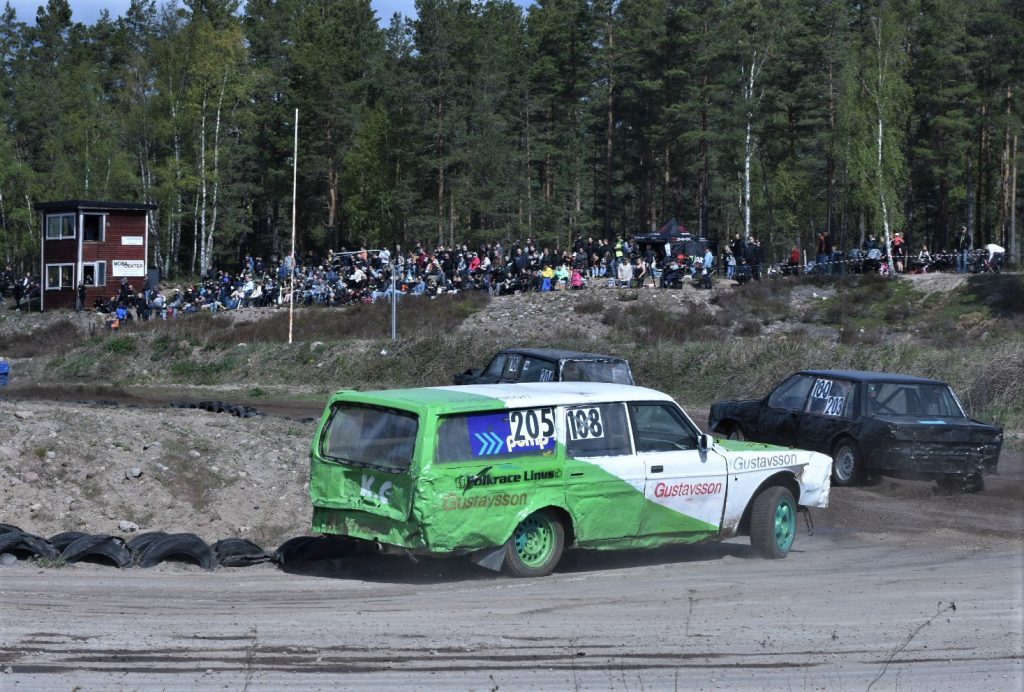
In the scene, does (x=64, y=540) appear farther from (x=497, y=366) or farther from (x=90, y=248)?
(x=90, y=248)

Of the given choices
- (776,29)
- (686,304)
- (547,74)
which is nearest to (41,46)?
(547,74)

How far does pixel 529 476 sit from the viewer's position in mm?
10445

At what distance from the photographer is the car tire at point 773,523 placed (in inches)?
465

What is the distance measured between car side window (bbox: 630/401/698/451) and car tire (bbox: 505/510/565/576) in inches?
46.4

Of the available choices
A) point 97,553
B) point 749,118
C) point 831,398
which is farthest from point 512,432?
point 749,118

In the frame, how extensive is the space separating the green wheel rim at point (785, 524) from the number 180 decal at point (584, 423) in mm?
2198

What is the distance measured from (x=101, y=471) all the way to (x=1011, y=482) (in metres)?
12.4

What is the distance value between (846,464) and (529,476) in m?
7.68

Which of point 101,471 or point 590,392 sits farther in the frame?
point 101,471

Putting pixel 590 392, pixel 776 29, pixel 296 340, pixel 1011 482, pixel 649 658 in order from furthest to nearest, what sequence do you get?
pixel 776 29, pixel 296 340, pixel 1011 482, pixel 590 392, pixel 649 658

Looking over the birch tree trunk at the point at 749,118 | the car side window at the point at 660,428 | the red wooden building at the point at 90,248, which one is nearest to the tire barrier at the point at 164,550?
the car side window at the point at 660,428

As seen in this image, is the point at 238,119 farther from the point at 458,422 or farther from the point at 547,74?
the point at 458,422

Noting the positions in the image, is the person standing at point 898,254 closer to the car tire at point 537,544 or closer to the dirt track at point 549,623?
the dirt track at point 549,623

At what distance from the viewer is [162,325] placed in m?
41.9
